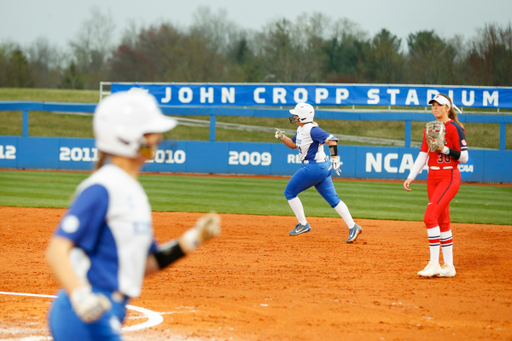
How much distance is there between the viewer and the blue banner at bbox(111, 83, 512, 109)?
988 inches

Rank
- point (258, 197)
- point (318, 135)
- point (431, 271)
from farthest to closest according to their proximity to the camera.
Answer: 1. point (258, 197)
2. point (318, 135)
3. point (431, 271)

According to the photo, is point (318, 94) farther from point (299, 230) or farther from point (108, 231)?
point (108, 231)

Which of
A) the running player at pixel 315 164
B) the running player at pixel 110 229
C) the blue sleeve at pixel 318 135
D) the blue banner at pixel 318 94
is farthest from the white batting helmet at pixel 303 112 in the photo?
the blue banner at pixel 318 94

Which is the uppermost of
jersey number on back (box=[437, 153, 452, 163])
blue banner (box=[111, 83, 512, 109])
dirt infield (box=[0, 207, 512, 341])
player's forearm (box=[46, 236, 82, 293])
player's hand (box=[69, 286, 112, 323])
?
blue banner (box=[111, 83, 512, 109])

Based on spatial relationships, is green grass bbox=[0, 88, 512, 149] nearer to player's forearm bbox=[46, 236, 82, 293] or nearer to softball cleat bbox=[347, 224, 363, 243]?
softball cleat bbox=[347, 224, 363, 243]

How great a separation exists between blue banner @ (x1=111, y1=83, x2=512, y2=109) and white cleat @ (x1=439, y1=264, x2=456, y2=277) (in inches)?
764

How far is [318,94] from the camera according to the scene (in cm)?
2600

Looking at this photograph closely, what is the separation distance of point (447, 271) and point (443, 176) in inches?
49.6

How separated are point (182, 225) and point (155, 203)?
3.44 m

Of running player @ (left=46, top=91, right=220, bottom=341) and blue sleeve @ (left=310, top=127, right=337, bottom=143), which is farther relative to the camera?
blue sleeve @ (left=310, top=127, right=337, bottom=143)

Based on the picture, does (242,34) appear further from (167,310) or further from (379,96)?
(167,310)

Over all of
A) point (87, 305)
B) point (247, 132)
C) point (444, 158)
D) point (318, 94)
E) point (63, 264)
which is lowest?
point (87, 305)

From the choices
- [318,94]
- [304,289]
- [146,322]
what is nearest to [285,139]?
[304,289]

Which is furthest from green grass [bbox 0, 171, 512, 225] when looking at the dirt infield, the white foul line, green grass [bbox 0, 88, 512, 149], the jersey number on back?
green grass [bbox 0, 88, 512, 149]
